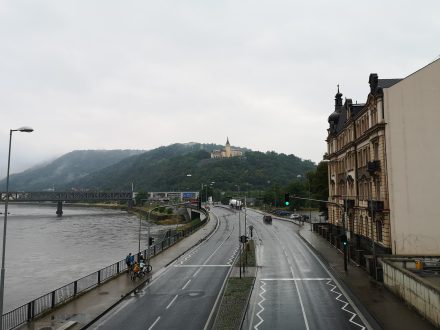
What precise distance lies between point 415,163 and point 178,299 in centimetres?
2500

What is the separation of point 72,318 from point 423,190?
31411mm

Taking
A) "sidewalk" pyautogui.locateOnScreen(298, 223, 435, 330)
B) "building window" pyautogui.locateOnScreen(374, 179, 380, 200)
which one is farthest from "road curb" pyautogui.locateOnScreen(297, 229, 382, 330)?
"building window" pyautogui.locateOnScreen(374, 179, 380, 200)

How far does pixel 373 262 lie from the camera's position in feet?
111

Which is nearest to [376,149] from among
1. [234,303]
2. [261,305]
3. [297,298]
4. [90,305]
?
[297,298]

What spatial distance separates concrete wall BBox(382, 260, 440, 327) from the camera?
843 inches

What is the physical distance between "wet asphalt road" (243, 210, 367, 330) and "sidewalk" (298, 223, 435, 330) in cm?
96

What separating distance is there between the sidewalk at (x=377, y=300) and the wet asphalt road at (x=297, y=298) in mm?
956

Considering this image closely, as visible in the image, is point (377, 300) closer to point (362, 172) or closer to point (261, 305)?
point (261, 305)

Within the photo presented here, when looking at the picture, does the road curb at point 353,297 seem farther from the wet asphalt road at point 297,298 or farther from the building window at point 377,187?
the building window at point 377,187

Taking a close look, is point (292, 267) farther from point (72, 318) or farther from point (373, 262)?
point (72, 318)

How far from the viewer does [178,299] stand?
28.1 m

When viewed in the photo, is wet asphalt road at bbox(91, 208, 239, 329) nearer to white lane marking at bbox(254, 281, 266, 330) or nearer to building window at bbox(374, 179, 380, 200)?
white lane marking at bbox(254, 281, 266, 330)

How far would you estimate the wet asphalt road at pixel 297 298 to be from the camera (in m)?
22.7

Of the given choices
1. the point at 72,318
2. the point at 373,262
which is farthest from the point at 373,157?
the point at 72,318
